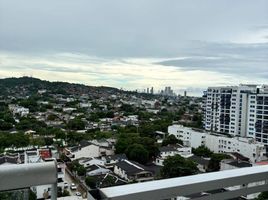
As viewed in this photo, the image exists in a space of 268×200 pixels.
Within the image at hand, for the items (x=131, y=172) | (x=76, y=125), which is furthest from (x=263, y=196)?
(x=76, y=125)

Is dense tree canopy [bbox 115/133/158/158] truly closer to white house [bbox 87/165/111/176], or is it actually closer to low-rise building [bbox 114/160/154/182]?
low-rise building [bbox 114/160/154/182]

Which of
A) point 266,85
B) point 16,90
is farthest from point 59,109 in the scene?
point 266,85

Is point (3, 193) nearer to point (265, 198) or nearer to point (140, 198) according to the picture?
point (140, 198)

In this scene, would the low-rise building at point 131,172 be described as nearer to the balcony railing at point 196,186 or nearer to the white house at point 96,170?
the white house at point 96,170

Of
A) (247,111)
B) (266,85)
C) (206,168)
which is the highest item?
(266,85)

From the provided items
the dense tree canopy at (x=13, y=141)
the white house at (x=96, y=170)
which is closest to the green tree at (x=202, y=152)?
the white house at (x=96, y=170)

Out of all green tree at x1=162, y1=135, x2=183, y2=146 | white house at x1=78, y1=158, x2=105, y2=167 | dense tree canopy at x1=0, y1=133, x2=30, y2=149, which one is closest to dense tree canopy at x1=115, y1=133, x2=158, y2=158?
white house at x1=78, y1=158, x2=105, y2=167

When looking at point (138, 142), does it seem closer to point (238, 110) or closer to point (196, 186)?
point (238, 110)
